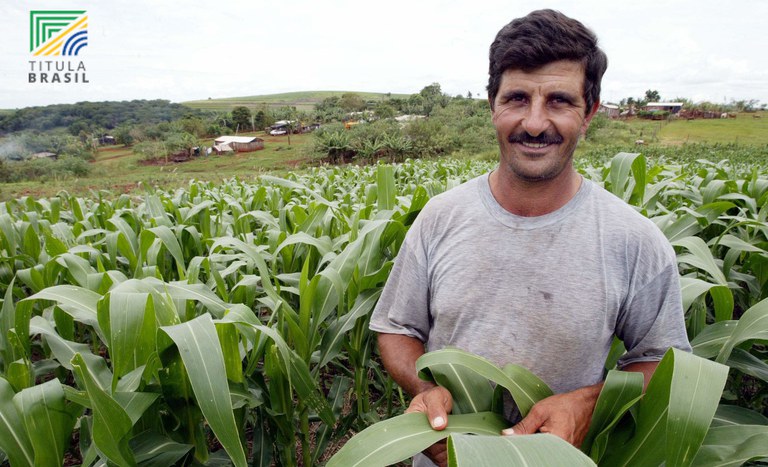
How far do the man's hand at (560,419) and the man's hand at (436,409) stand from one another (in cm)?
14

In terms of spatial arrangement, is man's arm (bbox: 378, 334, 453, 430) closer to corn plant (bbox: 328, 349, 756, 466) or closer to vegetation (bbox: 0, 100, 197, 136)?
corn plant (bbox: 328, 349, 756, 466)

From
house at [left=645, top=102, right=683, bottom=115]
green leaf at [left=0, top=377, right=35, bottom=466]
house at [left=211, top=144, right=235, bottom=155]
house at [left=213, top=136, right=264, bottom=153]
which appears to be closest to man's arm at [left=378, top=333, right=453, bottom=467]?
green leaf at [left=0, top=377, right=35, bottom=466]

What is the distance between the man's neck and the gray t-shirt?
0.8 inches

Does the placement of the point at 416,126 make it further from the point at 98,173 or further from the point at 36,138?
the point at 36,138

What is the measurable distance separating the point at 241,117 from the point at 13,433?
59112 millimetres

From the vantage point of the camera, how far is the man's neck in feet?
3.94

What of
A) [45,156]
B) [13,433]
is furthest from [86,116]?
[13,433]

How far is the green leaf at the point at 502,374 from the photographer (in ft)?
2.96

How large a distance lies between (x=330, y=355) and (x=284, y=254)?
2.51 feet

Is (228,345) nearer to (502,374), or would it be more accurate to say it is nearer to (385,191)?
(502,374)

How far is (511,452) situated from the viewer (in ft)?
1.96

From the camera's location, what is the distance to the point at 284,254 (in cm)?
221

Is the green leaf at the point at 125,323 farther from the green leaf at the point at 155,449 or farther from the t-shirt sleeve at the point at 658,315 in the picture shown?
the t-shirt sleeve at the point at 658,315

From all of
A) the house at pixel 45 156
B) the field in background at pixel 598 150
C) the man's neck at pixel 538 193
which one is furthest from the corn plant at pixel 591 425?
the house at pixel 45 156
